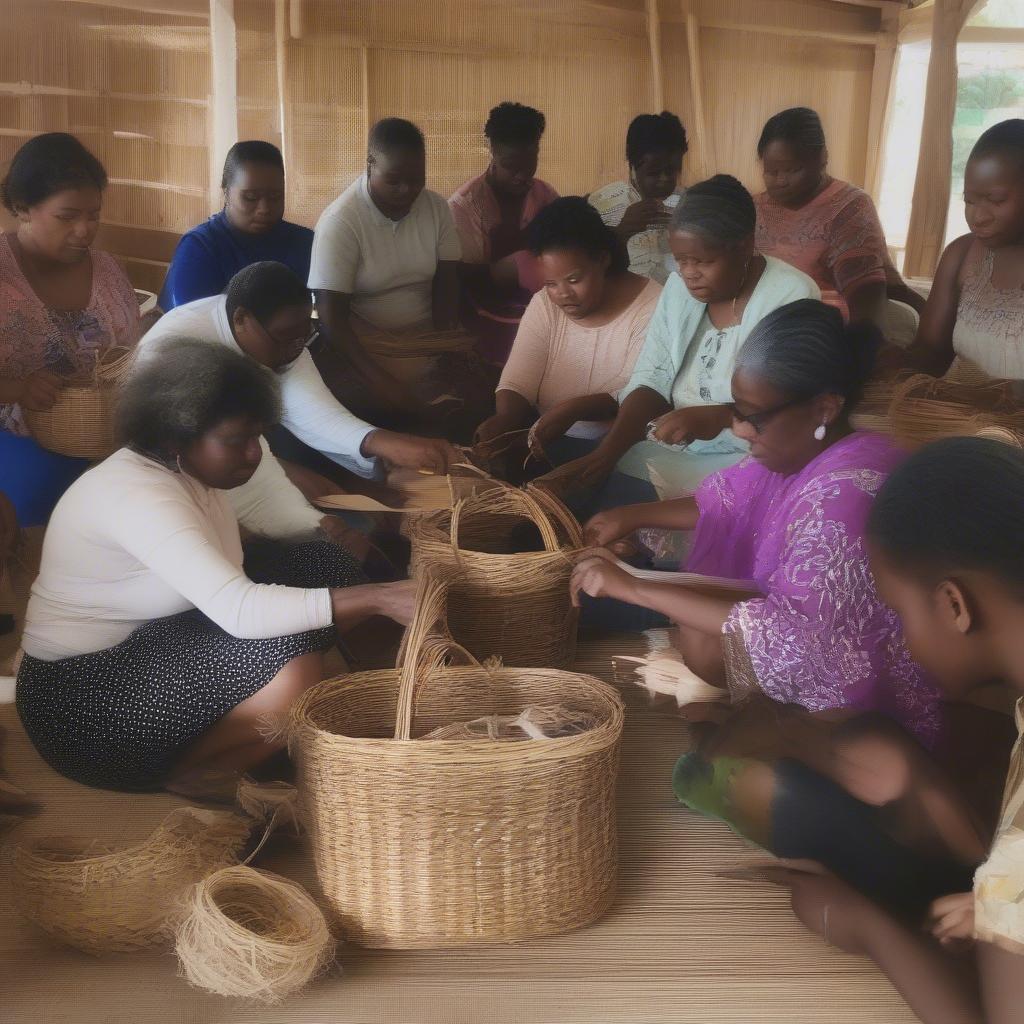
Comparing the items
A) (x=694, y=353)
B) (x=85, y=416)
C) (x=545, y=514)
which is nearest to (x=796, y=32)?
(x=694, y=353)

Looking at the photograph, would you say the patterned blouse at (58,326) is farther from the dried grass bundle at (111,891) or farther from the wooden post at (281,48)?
the dried grass bundle at (111,891)

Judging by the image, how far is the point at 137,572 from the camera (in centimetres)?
175

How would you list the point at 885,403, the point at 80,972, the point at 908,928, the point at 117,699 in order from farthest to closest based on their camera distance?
the point at 885,403
the point at 117,699
the point at 80,972
the point at 908,928

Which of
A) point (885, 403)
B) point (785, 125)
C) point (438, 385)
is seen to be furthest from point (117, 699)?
point (785, 125)

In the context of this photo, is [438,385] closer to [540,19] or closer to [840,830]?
[540,19]

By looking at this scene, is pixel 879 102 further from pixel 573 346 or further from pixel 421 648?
pixel 421 648

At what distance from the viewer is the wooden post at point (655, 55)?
2066mm

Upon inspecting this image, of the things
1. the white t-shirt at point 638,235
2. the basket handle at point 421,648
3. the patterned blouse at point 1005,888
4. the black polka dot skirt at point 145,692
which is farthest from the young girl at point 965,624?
the white t-shirt at point 638,235

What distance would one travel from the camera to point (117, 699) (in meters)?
1.72

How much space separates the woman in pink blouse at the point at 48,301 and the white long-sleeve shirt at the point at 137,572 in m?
0.50

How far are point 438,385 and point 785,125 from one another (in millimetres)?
790

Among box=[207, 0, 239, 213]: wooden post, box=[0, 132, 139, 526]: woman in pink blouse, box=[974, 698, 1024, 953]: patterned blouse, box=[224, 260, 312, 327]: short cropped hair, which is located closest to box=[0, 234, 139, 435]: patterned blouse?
box=[0, 132, 139, 526]: woman in pink blouse

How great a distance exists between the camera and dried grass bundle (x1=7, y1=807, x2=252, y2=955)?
1406mm

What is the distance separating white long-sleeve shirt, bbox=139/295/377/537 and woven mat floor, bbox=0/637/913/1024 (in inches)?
29.5
